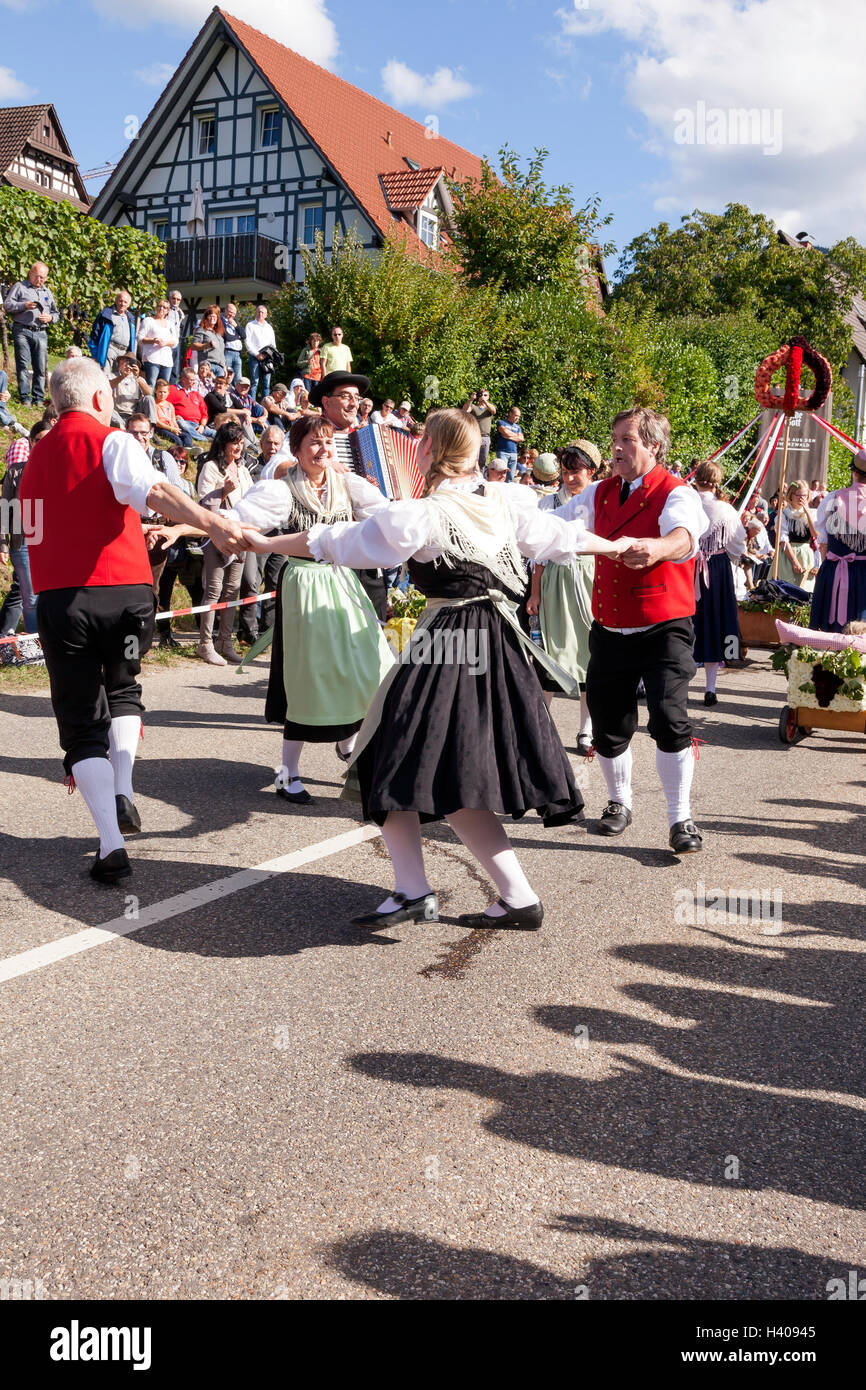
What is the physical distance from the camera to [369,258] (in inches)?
997

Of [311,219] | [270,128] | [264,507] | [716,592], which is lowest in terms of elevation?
[716,592]

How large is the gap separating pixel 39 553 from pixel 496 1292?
3.62 meters

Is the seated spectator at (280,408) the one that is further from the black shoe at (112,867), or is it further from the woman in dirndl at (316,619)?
the black shoe at (112,867)

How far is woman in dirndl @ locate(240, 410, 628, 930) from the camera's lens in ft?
14.2

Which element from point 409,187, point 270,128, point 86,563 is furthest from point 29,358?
point 270,128

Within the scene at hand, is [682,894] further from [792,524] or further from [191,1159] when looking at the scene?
[792,524]

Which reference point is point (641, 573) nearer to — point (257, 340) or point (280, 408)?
point (280, 408)

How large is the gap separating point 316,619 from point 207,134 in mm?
34328

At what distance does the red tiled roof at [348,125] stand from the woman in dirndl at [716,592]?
2473 cm

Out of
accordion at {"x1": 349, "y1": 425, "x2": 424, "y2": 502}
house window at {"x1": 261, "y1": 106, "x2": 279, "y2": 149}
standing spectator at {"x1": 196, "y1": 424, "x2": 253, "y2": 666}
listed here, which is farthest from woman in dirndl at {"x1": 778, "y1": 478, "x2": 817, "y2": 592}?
house window at {"x1": 261, "y1": 106, "x2": 279, "y2": 149}

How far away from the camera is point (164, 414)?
15.1m

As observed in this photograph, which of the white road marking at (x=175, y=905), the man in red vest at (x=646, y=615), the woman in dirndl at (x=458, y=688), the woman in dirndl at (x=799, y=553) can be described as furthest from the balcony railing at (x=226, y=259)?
the woman in dirndl at (x=458, y=688)

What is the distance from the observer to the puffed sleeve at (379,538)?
4.19 meters

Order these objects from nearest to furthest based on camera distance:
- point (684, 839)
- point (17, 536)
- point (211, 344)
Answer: point (684, 839)
point (17, 536)
point (211, 344)
